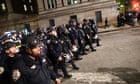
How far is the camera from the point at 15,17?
36.4 metres

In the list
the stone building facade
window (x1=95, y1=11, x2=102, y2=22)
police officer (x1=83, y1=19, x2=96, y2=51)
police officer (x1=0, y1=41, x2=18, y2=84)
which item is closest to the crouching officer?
police officer (x1=0, y1=41, x2=18, y2=84)

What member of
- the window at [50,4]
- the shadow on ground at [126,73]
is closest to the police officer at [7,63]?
the shadow on ground at [126,73]

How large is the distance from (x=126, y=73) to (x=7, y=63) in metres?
4.98

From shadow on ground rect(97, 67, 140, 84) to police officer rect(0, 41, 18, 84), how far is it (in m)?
4.26

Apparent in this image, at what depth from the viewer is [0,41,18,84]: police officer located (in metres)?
4.57

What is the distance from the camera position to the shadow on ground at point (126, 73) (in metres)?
7.36

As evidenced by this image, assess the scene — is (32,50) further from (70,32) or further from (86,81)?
(70,32)

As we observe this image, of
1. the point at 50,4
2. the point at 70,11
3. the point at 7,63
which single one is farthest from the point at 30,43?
the point at 50,4

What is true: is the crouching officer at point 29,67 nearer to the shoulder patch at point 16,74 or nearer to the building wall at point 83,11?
the shoulder patch at point 16,74

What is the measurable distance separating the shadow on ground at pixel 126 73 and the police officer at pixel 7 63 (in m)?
4.26

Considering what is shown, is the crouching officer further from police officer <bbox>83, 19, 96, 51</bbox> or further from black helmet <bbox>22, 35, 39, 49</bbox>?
police officer <bbox>83, 19, 96, 51</bbox>

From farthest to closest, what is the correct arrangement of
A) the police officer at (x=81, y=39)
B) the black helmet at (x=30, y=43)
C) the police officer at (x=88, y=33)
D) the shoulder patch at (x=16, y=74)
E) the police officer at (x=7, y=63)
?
the police officer at (x=88, y=33) < the police officer at (x=81, y=39) < the police officer at (x=7, y=63) < the black helmet at (x=30, y=43) < the shoulder patch at (x=16, y=74)

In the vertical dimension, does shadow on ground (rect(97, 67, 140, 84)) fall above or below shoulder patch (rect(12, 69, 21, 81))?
below

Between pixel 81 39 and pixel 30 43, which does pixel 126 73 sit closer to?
pixel 81 39
